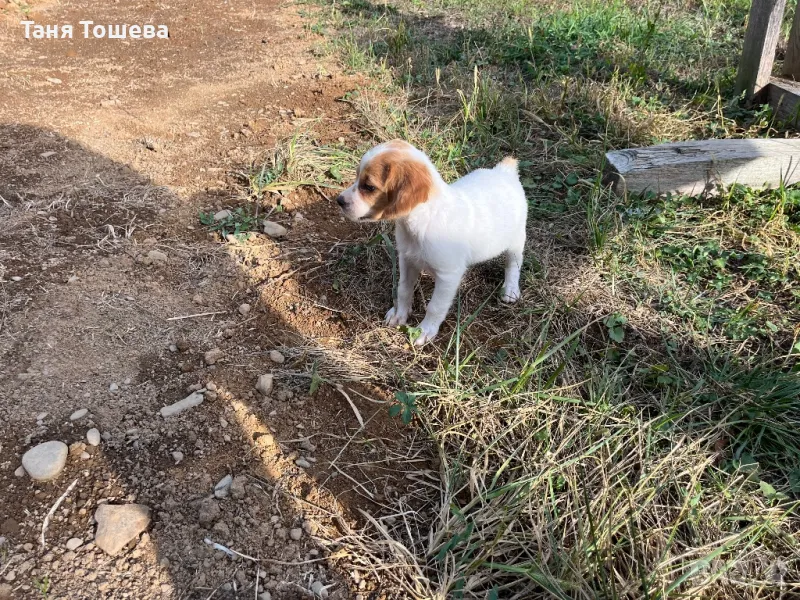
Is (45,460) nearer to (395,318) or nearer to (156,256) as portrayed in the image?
(156,256)

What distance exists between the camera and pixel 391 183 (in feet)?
7.79

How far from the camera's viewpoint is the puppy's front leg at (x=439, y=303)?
106 inches

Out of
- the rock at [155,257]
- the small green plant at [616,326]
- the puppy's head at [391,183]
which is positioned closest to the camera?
the puppy's head at [391,183]

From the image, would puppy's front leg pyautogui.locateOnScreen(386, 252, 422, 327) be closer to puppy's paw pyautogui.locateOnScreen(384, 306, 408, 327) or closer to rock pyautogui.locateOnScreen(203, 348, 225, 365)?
puppy's paw pyautogui.locateOnScreen(384, 306, 408, 327)

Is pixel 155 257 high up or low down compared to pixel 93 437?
up

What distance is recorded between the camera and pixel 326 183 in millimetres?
3869

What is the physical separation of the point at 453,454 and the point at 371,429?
0.37m

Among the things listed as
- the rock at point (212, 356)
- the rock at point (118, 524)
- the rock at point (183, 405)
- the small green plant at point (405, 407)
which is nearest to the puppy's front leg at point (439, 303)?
the small green plant at point (405, 407)

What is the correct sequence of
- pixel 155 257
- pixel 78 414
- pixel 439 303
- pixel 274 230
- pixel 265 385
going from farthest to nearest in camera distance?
pixel 274 230 < pixel 155 257 < pixel 439 303 < pixel 265 385 < pixel 78 414

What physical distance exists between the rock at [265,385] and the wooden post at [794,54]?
4.61 m

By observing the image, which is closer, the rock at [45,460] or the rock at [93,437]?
the rock at [45,460]

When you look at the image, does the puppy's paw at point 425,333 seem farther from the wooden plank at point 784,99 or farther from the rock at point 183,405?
the wooden plank at point 784,99

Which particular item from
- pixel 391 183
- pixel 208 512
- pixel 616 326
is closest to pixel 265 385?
pixel 208 512

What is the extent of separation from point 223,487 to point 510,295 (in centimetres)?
178
